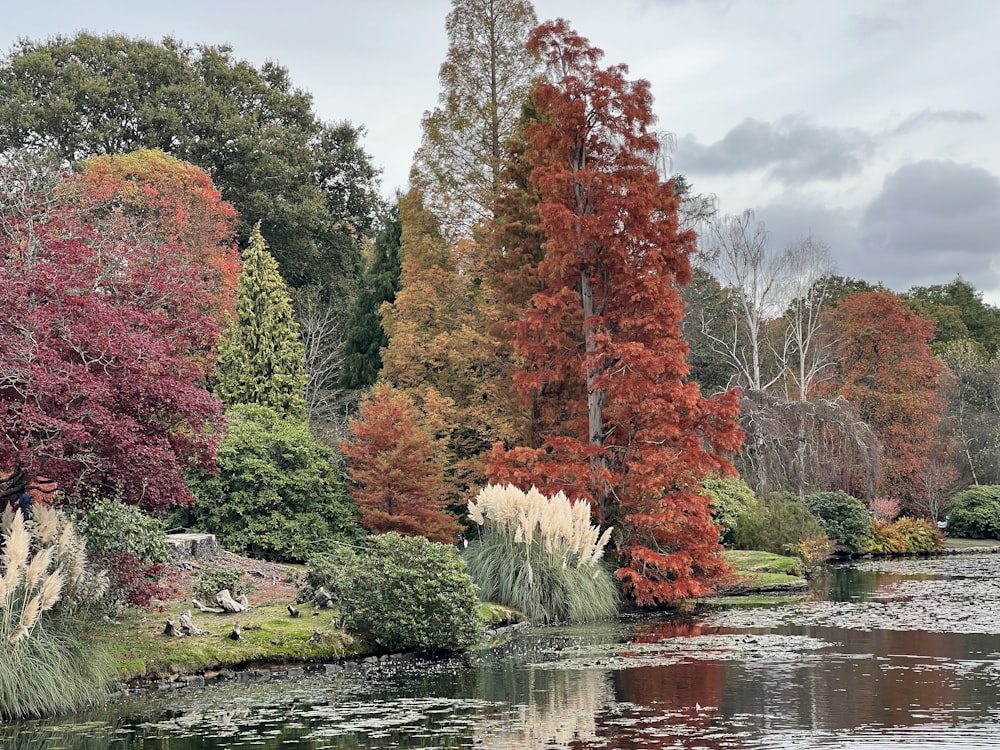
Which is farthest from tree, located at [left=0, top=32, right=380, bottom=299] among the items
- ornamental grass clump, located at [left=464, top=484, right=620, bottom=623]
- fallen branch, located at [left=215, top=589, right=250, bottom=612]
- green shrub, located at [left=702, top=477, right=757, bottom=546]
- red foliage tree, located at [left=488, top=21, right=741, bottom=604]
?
fallen branch, located at [left=215, top=589, right=250, bottom=612]

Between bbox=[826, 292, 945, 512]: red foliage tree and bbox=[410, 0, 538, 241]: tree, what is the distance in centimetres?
1812

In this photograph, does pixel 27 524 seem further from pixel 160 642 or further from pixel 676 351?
pixel 676 351

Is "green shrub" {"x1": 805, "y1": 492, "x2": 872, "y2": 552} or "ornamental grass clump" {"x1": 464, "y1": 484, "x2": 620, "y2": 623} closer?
"ornamental grass clump" {"x1": 464, "y1": 484, "x2": 620, "y2": 623}

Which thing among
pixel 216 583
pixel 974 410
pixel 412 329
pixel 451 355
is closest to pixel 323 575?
pixel 216 583

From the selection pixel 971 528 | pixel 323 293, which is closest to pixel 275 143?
pixel 323 293

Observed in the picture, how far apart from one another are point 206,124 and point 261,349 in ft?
52.3

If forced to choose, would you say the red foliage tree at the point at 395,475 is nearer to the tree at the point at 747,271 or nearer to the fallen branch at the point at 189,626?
the fallen branch at the point at 189,626

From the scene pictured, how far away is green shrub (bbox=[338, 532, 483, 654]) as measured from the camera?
1420 centimetres

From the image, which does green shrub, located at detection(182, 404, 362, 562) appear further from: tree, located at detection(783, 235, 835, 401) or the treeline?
tree, located at detection(783, 235, 835, 401)

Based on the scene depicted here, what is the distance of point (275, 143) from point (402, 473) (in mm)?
23621

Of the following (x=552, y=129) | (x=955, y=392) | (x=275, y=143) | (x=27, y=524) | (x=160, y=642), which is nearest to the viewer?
(x=27, y=524)

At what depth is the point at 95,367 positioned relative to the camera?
13.0 metres

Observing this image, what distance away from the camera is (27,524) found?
12.3m

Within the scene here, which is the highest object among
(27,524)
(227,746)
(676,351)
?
(676,351)
